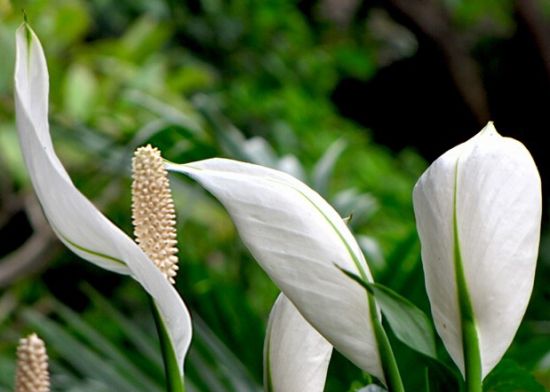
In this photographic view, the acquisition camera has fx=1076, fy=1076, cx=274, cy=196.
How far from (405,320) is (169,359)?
0.21ft

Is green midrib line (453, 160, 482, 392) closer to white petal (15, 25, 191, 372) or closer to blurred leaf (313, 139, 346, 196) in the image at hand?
white petal (15, 25, 191, 372)

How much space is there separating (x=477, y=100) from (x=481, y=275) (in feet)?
8.30

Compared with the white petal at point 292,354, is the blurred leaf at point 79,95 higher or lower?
lower

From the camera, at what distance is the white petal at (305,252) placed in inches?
10.8

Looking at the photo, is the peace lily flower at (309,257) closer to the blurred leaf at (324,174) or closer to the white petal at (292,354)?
the white petal at (292,354)

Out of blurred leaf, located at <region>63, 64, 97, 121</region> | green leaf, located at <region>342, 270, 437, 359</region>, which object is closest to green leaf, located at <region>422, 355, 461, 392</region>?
green leaf, located at <region>342, 270, 437, 359</region>

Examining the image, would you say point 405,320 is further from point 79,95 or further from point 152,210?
point 79,95

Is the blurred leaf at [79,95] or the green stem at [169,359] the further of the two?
the blurred leaf at [79,95]

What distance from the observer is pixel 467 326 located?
0.28 meters

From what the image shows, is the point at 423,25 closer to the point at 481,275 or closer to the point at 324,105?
the point at 324,105

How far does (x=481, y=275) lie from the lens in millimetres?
275

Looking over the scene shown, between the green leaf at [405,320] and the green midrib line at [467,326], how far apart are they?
14 millimetres

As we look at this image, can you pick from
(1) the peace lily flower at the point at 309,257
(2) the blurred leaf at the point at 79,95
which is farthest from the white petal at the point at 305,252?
(2) the blurred leaf at the point at 79,95

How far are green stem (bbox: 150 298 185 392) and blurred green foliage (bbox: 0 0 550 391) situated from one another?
0.08m
